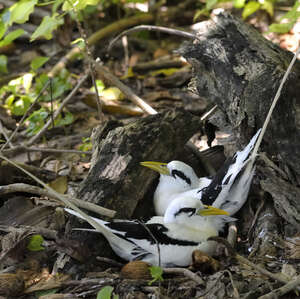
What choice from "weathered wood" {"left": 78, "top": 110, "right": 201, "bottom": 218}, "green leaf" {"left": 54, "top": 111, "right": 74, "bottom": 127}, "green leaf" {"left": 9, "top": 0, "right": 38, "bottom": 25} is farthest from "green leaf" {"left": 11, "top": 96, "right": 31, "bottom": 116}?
"weathered wood" {"left": 78, "top": 110, "right": 201, "bottom": 218}

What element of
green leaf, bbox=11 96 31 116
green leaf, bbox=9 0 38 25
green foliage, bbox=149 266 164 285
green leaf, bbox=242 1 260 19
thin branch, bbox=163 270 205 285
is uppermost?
green leaf, bbox=9 0 38 25

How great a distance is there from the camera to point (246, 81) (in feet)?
11.0

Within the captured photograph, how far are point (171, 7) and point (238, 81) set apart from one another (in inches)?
161

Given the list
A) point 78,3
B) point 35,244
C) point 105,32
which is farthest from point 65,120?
point 105,32

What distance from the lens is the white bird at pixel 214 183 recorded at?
3.37 metres

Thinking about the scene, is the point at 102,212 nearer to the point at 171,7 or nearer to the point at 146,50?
the point at 146,50

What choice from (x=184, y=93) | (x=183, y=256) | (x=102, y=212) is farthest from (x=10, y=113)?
(x=183, y=256)

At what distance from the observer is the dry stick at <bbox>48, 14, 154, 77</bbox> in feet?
19.4

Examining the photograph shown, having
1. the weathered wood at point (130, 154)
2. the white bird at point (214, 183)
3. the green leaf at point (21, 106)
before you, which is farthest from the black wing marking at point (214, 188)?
the green leaf at point (21, 106)

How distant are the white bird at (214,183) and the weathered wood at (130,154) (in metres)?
0.11

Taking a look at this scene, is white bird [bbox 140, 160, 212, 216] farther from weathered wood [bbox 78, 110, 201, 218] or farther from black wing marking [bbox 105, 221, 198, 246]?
black wing marking [bbox 105, 221, 198, 246]

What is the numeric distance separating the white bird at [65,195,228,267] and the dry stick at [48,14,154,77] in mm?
3035

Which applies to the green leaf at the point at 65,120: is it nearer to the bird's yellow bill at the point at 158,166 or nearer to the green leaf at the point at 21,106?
the green leaf at the point at 21,106

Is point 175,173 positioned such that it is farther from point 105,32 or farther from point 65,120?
point 105,32
